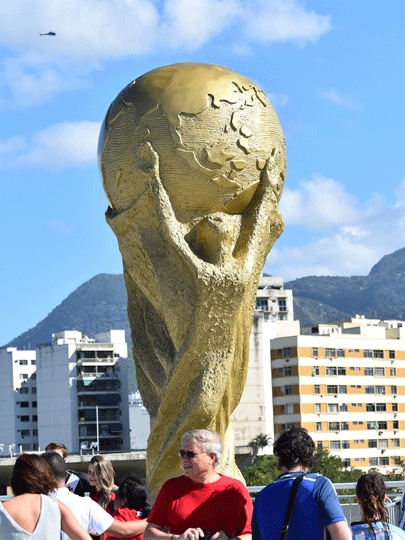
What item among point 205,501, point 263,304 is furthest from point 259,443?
point 205,501

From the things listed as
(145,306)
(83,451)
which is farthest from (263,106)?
(83,451)

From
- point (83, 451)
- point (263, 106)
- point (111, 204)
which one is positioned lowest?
point (83, 451)

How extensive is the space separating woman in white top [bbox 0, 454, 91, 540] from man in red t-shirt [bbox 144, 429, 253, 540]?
0.56 metres

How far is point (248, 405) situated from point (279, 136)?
70695mm

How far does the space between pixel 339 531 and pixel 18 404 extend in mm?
101663

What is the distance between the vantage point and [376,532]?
7816 mm

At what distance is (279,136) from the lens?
12.6 metres

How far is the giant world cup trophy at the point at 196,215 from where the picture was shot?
11.9 meters

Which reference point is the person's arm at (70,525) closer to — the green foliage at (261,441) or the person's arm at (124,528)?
the person's arm at (124,528)

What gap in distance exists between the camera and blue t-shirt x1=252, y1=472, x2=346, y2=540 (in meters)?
6.48

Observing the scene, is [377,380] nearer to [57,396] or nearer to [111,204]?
[57,396]

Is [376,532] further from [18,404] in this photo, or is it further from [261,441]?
[18,404]

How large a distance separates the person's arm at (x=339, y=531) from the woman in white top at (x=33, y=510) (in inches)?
57.1

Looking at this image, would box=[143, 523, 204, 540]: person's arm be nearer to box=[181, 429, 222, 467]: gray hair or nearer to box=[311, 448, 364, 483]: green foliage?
box=[181, 429, 222, 467]: gray hair
